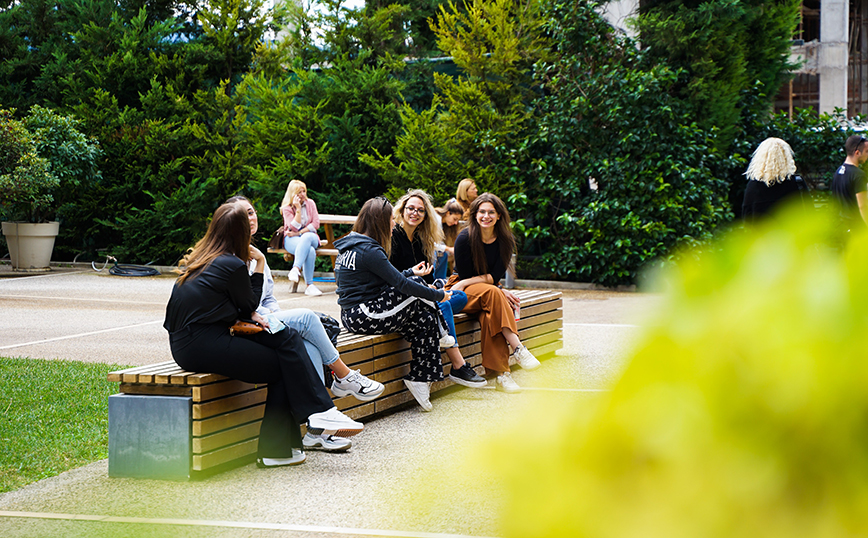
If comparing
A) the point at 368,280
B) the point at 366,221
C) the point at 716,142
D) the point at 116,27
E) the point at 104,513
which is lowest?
the point at 104,513

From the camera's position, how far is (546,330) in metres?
7.76

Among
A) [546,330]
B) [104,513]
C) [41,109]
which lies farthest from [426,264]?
[41,109]

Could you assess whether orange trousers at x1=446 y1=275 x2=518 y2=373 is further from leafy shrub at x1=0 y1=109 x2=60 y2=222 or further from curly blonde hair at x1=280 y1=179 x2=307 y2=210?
leafy shrub at x1=0 y1=109 x2=60 y2=222

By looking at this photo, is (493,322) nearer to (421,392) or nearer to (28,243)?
(421,392)

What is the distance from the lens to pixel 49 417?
5.12 metres

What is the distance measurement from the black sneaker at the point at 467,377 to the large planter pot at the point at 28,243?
40.0 feet

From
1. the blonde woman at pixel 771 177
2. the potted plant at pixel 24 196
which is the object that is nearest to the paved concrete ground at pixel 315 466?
the blonde woman at pixel 771 177

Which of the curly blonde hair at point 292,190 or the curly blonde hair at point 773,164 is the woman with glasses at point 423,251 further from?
the curly blonde hair at point 292,190

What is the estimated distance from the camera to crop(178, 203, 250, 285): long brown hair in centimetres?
436

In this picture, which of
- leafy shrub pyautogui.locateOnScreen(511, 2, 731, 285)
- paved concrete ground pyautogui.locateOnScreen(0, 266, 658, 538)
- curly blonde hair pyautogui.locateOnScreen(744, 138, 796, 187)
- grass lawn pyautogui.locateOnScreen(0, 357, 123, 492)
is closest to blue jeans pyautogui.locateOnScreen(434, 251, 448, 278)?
paved concrete ground pyautogui.locateOnScreen(0, 266, 658, 538)

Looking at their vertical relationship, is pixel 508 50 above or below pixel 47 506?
above

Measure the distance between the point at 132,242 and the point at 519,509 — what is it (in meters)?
16.8

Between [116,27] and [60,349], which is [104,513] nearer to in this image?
[60,349]

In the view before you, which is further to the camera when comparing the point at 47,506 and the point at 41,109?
the point at 41,109
